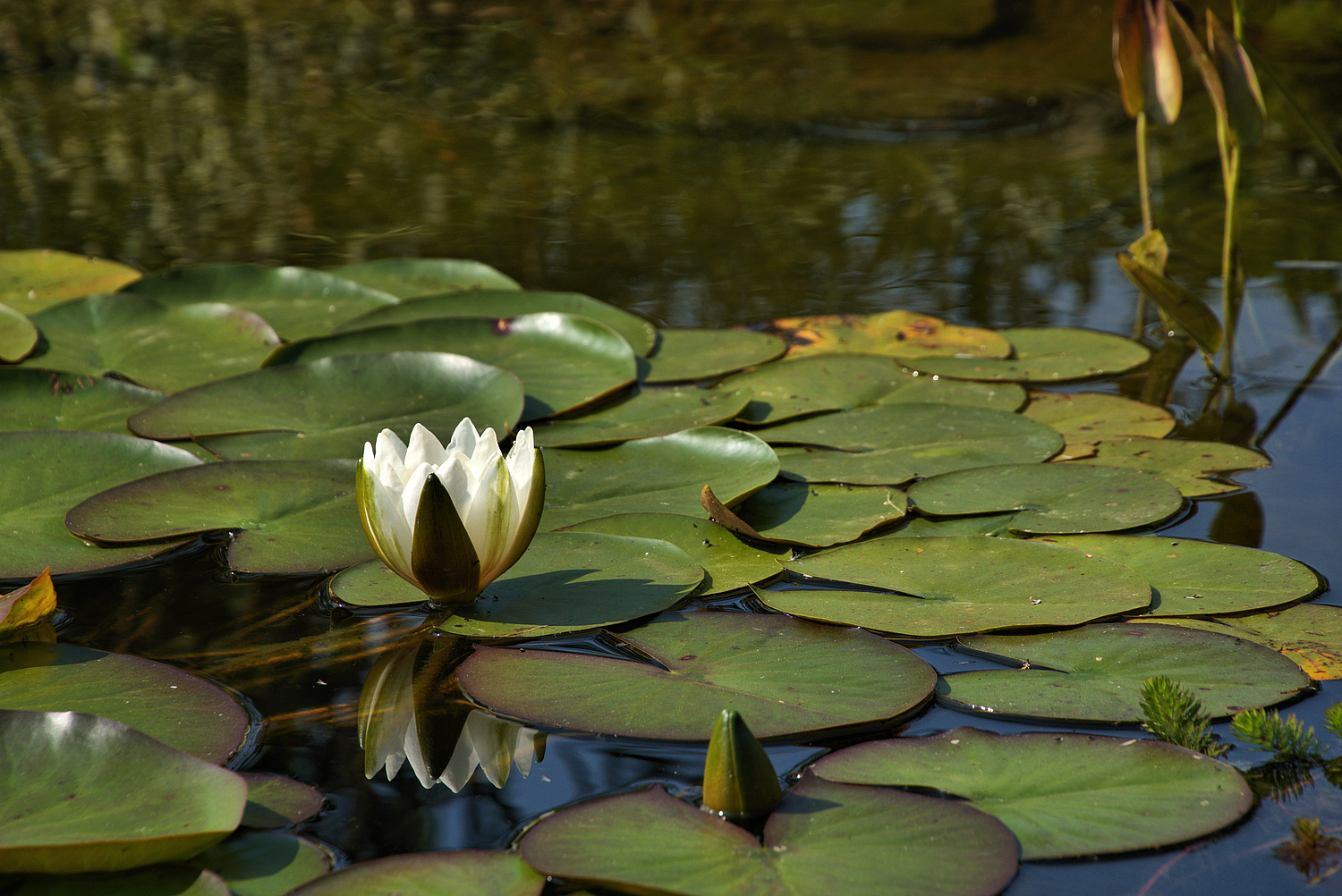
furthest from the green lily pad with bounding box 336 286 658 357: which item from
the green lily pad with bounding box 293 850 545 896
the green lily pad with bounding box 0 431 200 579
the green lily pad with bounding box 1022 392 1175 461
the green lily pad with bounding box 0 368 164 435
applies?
the green lily pad with bounding box 293 850 545 896

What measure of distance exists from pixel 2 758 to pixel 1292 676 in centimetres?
124

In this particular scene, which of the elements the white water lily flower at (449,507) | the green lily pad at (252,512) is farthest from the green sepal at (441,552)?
the green lily pad at (252,512)

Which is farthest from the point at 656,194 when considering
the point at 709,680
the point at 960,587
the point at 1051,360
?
the point at 709,680

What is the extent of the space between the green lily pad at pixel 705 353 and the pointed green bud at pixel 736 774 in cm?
122

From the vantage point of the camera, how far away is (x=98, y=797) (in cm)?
88

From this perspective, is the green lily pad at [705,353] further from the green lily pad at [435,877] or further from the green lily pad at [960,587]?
Result: the green lily pad at [435,877]

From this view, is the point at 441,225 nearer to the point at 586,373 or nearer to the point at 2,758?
the point at 586,373

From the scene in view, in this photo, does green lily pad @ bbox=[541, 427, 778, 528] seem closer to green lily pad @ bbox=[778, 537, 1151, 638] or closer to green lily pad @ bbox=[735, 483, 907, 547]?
green lily pad @ bbox=[735, 483, 907, 547]

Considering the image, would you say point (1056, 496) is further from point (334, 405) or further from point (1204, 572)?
point (334, 405)

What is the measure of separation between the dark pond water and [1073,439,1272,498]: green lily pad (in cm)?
4

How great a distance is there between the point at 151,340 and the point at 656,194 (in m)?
1.87

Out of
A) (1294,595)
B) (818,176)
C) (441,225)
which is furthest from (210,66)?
(1294,595)

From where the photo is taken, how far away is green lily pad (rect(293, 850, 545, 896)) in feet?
2.70

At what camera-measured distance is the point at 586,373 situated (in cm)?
198
